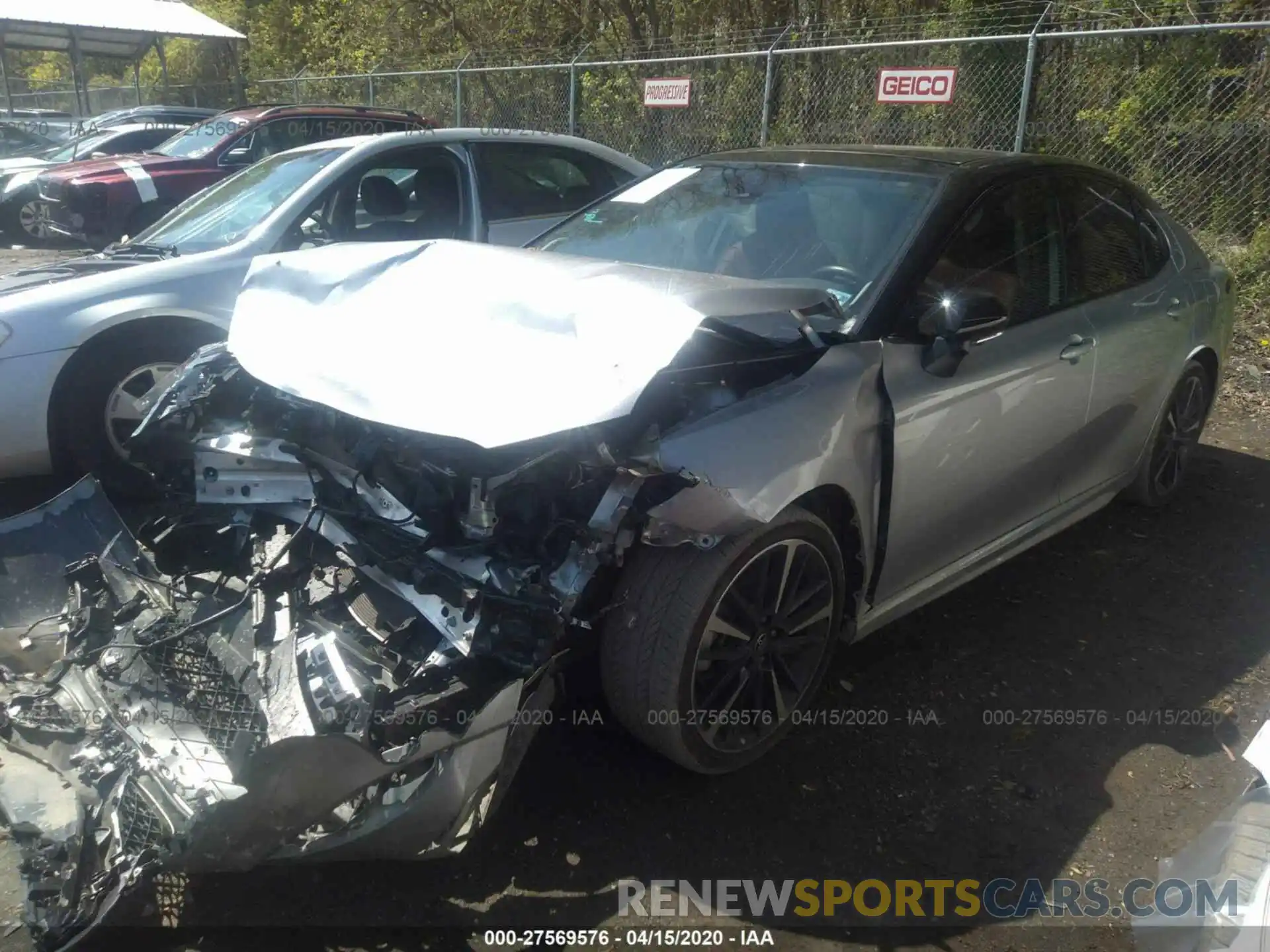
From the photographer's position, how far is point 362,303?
3057 mm

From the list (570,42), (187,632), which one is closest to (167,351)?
(187,632)

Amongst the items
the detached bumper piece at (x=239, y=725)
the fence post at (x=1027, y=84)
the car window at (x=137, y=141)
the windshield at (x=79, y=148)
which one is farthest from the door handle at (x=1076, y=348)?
the car window at (x=137, y=141)

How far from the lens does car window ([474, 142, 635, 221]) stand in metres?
5.98

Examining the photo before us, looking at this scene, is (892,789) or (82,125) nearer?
(892,789)

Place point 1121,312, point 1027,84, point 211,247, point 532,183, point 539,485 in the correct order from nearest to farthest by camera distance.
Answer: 1. point 539,485
2. point 1121,312
3. point 211,247
4. point 532,183
5. point 1027,84

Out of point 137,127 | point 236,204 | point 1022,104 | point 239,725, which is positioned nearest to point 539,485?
point 239,725

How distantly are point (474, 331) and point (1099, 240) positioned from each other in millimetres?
2765

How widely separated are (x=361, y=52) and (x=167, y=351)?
1799cm

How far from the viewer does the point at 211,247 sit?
16.5 feet

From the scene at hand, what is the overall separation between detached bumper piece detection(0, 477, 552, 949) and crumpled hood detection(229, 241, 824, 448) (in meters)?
0.49

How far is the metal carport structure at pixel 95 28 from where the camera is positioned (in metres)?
20.3

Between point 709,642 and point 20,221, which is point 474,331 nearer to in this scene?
point 709,642

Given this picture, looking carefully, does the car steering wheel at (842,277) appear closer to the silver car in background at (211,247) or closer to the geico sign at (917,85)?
the silver car in background at (211,247)

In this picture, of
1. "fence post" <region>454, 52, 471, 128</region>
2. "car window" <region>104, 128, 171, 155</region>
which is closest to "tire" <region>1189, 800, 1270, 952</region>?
"fence post" <region>454, 52, 471, 128</region>
